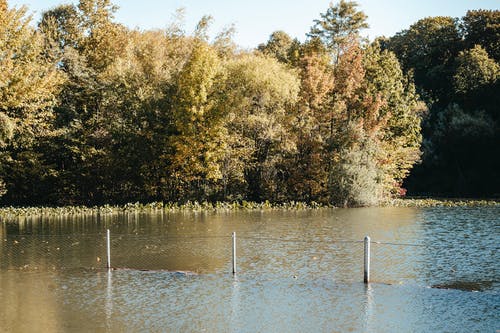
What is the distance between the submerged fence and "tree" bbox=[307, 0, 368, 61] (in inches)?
1365

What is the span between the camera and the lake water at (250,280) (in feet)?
40.8

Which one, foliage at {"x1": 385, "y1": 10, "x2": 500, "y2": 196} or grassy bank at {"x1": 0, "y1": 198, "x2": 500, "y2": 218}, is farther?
foliage at {"x1": 385, "y1": 10, "x2": 500, "y2": 196}

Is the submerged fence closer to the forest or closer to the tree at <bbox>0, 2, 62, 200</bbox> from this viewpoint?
the tree at <bbox>0, 2, 62, 200</bbox>

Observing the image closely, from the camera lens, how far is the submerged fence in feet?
59.0

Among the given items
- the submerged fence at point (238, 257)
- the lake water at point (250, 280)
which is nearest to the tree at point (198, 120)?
the lake water at point (250, 280)

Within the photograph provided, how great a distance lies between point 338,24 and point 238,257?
40.5m

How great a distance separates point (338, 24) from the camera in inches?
2238

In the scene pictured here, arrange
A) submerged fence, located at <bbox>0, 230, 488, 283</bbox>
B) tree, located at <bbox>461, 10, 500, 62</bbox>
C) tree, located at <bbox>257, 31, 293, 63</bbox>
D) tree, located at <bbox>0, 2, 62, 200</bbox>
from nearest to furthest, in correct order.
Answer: submerged fence, located at <bbox>0, 230, 488, 283</bbox> → tree, located at <bbox>0, 2, 62, 200</bbox> → tree, located at <bbox>461, 10, 500, 62</bbox> → tree, located at <bbox>257, 31, 293, 63</bbox>

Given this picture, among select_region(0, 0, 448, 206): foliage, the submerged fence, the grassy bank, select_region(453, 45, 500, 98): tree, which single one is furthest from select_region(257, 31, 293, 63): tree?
the submerged fence

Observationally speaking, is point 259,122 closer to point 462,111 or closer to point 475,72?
point 462,111

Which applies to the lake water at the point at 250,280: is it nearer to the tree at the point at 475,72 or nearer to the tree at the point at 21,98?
the tree at the point at 21,98

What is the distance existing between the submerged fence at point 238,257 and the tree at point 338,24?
3467 centimetres

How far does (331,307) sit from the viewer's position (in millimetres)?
13508

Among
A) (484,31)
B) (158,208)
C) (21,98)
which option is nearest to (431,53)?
(484,31)
